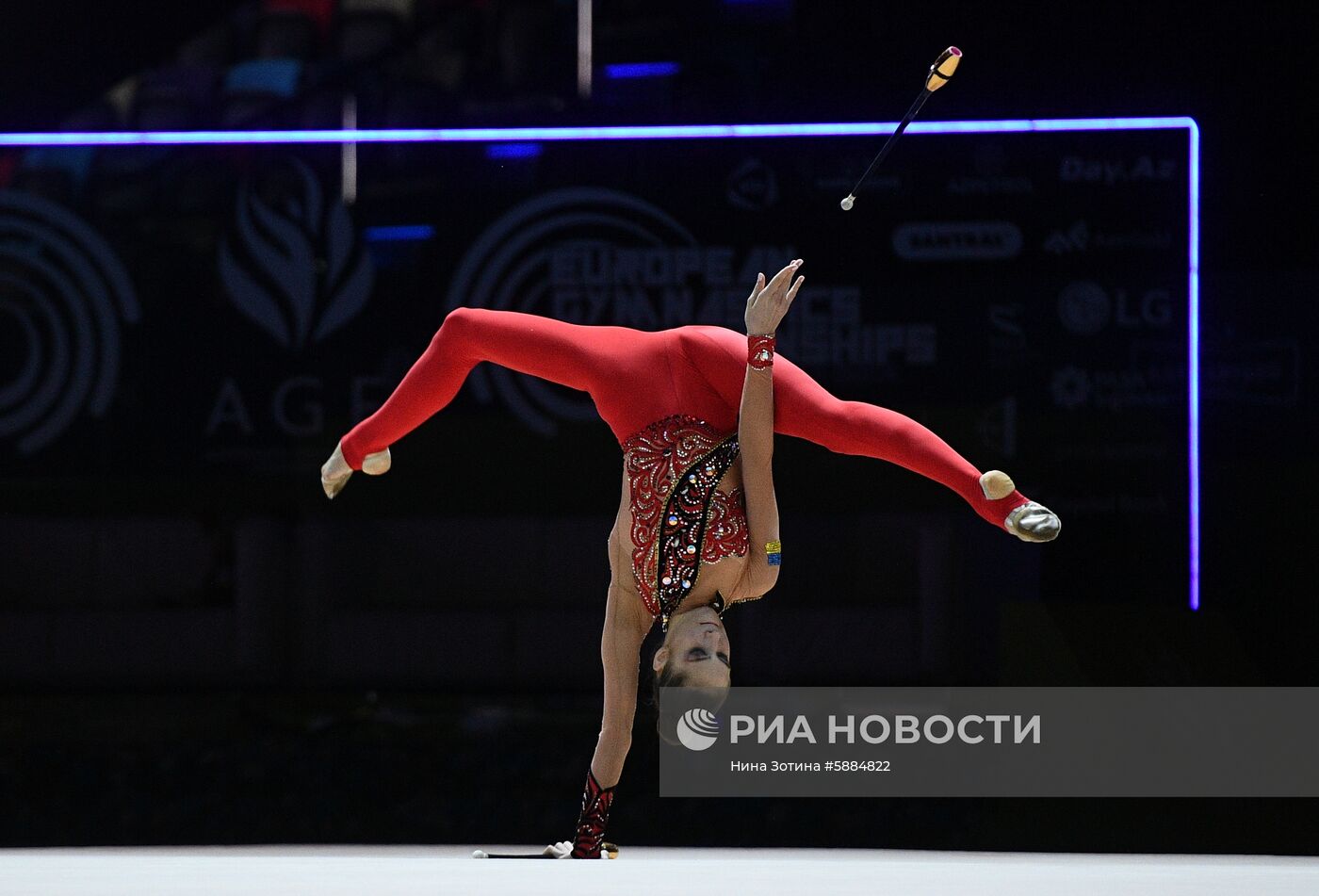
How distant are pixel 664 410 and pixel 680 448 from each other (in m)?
0.11

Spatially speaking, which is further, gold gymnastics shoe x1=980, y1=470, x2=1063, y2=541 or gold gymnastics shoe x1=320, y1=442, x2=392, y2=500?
gold gymnastics shoe x1=320, y1=442, x2=392, y2=500

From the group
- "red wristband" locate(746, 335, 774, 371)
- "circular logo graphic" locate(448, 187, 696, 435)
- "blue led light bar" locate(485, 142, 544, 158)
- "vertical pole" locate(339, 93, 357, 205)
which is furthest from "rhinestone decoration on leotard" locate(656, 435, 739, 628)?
"vertical pole" locate(339, 93, 357, 205)

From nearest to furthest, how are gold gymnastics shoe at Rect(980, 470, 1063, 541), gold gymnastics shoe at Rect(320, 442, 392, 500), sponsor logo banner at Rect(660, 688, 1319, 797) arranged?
gold gymnastics shoe at Rect(980, 470, 1063, 541)
gold gymnastics shoe at Rect(320, 442, 392, 500)
sponsor logo banner at Rect(660, 688, 1319, 797)

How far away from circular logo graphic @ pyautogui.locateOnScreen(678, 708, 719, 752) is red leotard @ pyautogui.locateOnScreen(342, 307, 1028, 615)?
233 millimetres

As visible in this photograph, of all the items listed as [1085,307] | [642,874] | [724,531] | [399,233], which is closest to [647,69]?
[399,233]

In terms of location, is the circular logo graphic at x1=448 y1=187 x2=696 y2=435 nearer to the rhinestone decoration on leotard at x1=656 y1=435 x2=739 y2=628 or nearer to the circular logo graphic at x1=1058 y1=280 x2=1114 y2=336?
the circular logo graphic at x1=1058 y1=280 x2=1114 y2=336

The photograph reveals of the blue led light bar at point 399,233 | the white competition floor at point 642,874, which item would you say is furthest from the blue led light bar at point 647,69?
the white competition floor at point 642,874

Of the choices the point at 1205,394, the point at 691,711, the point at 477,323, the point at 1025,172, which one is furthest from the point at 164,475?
the point at 1205,394

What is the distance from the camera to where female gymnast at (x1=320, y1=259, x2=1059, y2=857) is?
10.9 ft

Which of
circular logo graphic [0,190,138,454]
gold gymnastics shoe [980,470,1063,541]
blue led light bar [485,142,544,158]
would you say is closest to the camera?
gold gymnastics shoe [980,470,1063,541]

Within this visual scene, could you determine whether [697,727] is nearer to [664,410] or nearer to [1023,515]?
[664,410]

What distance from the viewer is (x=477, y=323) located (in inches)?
141

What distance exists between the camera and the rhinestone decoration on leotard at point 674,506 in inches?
134

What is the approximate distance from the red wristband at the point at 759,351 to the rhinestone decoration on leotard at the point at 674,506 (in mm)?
207
